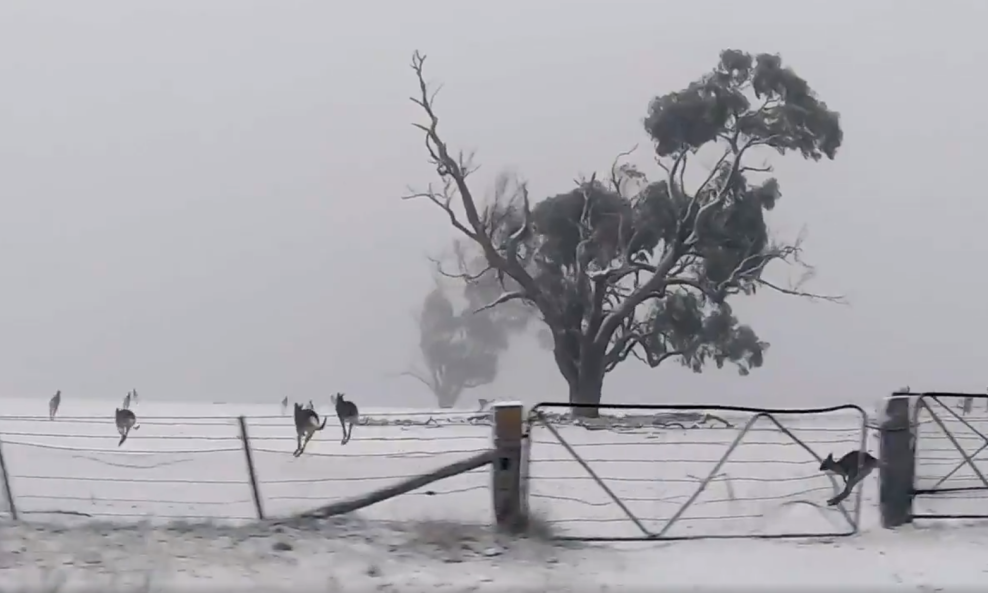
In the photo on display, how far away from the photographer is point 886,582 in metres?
6.83

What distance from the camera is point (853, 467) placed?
886 centimetres

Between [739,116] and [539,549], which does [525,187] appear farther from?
[539,549]

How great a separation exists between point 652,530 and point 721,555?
1.80m

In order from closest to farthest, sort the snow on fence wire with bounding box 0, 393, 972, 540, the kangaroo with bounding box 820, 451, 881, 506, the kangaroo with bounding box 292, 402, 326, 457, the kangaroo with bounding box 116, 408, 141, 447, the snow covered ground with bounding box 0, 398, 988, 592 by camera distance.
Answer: the snow covered ground with bounding box 0, 398, 988, 592 < the snow on fence wire with bounding box 0, 393, 972, 540 < the kangaroo with bounding box 820, 451, 881, 506 < the kangaroo with bounding box 292, 402, 326, 457 < the kangaroo with bounding box 116, 408, 141, 447

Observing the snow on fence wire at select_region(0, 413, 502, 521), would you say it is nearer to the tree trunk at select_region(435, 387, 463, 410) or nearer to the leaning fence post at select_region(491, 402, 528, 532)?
the leaning fence post at select_region(491, 402, 528, 532)

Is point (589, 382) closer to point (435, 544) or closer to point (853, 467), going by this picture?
point (853, 467)

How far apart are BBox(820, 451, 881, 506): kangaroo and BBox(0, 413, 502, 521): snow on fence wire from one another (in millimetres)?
3190

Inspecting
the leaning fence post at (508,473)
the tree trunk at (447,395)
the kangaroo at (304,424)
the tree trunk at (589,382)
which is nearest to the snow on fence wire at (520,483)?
the leaning fence post at (508,473)

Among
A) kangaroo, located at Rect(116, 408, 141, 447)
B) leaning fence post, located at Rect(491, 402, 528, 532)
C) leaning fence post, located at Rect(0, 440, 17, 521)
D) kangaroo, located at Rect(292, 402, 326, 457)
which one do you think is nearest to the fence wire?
leaning fence post, located at Rect(491, 402, 528, 532)

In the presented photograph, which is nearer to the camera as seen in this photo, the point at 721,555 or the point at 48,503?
the point at 721,555

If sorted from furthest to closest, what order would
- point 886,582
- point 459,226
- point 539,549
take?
point 459,226 < point 539,549 < point 886,582

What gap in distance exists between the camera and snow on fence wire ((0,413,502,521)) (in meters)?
8.67

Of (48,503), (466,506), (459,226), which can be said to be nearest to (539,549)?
(466,506)

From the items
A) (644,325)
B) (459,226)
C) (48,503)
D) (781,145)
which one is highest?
(781,145)
